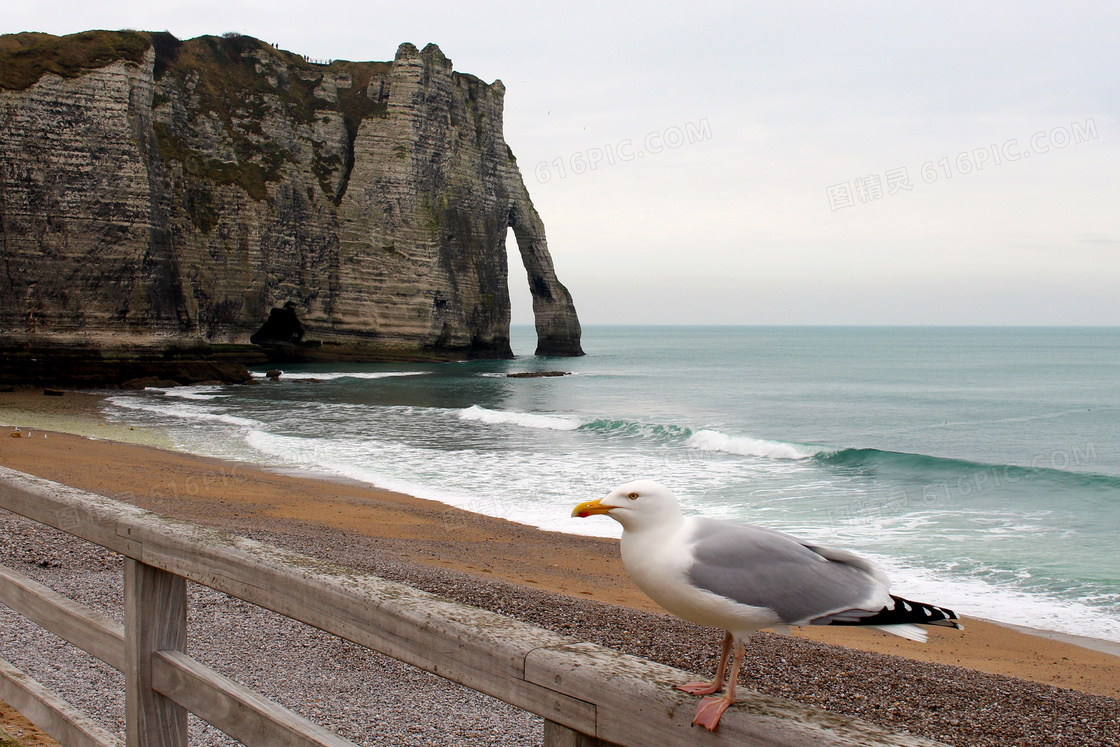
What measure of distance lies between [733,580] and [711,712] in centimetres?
60

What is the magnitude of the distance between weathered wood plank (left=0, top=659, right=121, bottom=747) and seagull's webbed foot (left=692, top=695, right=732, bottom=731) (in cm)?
197

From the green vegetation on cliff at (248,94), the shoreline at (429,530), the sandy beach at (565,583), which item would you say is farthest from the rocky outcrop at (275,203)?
the sandy beach at (565,583)

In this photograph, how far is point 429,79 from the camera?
5244 centimetres

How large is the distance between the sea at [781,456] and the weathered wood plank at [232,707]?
8.47 meters

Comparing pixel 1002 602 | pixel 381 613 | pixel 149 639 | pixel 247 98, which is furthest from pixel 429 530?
pixel 247 98

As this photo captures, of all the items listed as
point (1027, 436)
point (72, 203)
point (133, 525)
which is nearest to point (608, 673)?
point (133, 525)

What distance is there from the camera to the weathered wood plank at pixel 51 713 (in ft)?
8.34

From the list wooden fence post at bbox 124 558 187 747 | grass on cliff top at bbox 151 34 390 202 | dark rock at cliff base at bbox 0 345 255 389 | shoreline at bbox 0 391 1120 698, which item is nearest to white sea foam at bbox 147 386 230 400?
dark rock at cliff base at bbox 0 345 255 389

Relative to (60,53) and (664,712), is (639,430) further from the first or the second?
(60,53)

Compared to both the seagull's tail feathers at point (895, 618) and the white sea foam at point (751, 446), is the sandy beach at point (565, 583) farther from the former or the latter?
the white sea foam at point (751, 446)

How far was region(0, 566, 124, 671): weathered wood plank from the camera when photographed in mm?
2412

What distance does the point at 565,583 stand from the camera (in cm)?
876

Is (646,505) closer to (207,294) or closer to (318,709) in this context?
(318,709)

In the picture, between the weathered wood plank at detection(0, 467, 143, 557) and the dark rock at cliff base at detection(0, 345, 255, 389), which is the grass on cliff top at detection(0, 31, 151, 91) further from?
the weathered wood plank at detection(0, 467, 143, 557)
